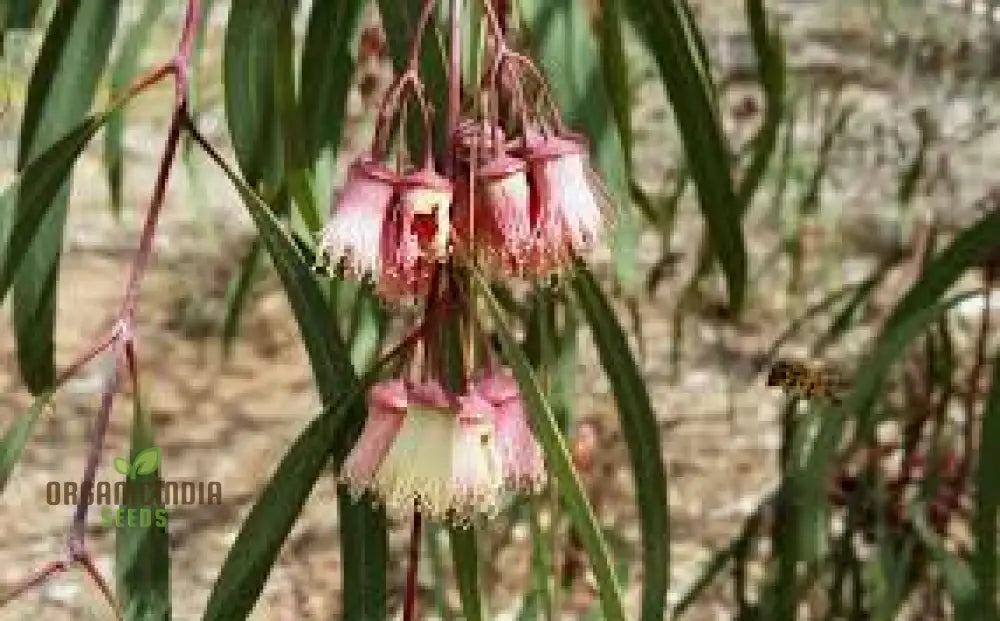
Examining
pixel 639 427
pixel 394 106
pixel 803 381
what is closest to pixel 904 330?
pixel 803 381

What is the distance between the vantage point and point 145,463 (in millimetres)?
1068

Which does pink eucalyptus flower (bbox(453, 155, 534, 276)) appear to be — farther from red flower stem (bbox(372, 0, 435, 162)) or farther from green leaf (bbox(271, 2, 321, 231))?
green leaf (bbox(271, 2, 321, 231))

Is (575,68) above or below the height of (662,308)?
above

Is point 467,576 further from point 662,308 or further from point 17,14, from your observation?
point 662,308

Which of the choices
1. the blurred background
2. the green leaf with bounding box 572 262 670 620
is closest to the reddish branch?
the green leaf with bounding box 572 262 670 620

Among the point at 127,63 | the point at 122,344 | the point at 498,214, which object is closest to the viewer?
the point at 498,214

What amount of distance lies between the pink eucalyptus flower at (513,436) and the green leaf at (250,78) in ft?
0.96

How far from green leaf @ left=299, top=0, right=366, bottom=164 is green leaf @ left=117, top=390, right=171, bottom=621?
200 millimetres

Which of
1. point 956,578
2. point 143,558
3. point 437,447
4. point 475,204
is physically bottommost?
point 956,578

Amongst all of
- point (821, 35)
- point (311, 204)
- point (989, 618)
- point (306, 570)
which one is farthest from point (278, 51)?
point (821, 35)

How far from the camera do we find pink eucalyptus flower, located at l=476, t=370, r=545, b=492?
0.90 meters

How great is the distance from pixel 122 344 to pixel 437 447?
19cm

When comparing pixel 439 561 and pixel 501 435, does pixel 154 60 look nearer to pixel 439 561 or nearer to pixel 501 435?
pixel 439 561

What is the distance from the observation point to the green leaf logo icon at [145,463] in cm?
107
